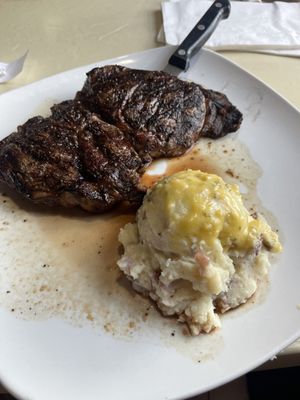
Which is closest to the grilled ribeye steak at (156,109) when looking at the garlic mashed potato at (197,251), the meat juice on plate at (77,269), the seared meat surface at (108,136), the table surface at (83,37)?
the seared meat surface at (108,136)

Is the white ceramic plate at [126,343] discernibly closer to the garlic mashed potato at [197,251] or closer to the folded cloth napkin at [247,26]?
the garlic mashed potato at [197,251]

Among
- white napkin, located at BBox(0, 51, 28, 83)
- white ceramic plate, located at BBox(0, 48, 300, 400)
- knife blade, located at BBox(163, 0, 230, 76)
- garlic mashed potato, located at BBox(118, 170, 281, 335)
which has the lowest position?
white ceramic plate, located at BBox(0, 48, 300, 400)

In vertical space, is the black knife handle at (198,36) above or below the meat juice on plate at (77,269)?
above

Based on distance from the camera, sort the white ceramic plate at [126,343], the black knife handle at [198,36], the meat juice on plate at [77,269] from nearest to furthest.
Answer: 1. the white ceramic plate at [126,343]
2. the meat juice on plate at [77,269]
3. the black knife handle at [198,36]

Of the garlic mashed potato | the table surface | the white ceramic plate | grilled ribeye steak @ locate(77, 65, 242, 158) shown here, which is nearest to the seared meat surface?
grilled ribeye steak @ locate(77, 65, 242, 158)

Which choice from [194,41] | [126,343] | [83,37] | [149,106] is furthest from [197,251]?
[83,37]

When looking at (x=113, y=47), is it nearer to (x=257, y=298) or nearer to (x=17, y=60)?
(x=17, y=60)

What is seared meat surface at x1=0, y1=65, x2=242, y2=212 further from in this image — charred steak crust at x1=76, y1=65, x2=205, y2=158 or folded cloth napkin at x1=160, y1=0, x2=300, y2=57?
folded cloth napkin at x1=160, y1=0, x2=300, y2=57
